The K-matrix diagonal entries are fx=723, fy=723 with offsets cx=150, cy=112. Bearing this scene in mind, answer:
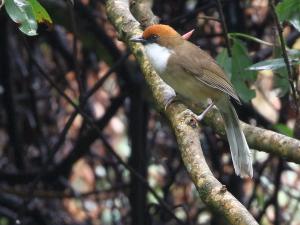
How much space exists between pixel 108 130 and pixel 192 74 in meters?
2.43

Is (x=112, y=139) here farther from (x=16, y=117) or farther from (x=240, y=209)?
(x=240, y=209)

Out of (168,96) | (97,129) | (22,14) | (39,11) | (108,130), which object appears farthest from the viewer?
(108,130)

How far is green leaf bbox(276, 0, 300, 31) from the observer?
316 cm

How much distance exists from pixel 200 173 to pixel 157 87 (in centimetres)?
99

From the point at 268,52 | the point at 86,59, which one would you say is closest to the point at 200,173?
the point at 268,52

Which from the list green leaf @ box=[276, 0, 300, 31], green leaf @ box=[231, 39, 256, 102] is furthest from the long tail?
green leaf @ box=[276, 0, 300, 31]

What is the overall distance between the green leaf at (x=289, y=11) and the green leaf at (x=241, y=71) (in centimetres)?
52

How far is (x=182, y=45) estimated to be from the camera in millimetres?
3992

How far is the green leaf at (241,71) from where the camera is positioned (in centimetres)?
371

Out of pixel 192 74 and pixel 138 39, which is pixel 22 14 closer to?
pixel 138 39

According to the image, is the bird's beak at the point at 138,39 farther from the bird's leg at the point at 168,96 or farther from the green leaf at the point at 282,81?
the green leaf at the point at 282,81

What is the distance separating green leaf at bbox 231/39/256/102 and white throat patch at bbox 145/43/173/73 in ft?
1.18

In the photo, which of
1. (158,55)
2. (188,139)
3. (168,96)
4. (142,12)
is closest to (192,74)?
(158,55)

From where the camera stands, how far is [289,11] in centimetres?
318
